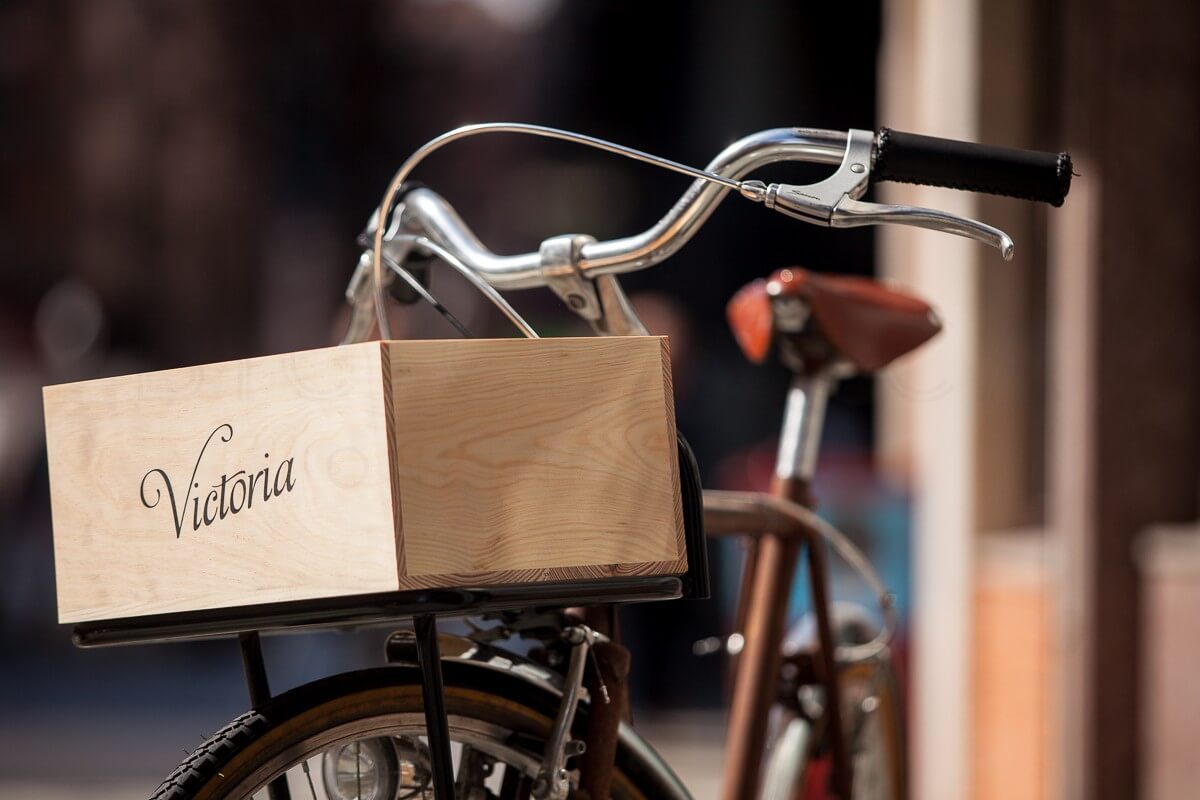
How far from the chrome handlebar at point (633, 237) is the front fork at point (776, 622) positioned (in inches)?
31.9

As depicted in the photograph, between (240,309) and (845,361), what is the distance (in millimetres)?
5543

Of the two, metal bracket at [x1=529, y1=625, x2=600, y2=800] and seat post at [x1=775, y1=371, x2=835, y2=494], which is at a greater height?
seat post at [x1=775, y1=371, x2=835, y2=494]

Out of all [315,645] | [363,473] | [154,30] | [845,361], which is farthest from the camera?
[154,30]

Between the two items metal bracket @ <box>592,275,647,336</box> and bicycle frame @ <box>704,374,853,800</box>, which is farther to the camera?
bicycle frame @ <box>704,374,853,800</box>

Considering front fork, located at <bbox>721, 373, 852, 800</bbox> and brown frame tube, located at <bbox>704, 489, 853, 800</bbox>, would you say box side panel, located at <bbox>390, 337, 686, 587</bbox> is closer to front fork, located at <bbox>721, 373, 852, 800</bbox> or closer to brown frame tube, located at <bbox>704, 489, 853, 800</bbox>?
brown frame tube, located at <bbox>704, 489, 853, 800</bbox>

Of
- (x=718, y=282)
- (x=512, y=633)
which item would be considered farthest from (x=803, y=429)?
(x=718, y=282)

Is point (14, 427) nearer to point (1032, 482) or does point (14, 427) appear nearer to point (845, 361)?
point (1032, 482)

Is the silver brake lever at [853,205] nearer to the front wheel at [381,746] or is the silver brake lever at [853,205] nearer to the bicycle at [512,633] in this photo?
the bicycle at [512,633]

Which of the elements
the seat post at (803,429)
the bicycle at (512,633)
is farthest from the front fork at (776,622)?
the bicycle at (512,633)

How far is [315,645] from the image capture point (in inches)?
262

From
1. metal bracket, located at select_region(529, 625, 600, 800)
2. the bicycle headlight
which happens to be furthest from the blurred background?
the bicycle headlight

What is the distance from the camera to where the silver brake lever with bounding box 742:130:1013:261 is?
1.47 m

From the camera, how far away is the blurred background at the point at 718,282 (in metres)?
3.83

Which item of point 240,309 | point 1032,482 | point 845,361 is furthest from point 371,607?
point 240,309
